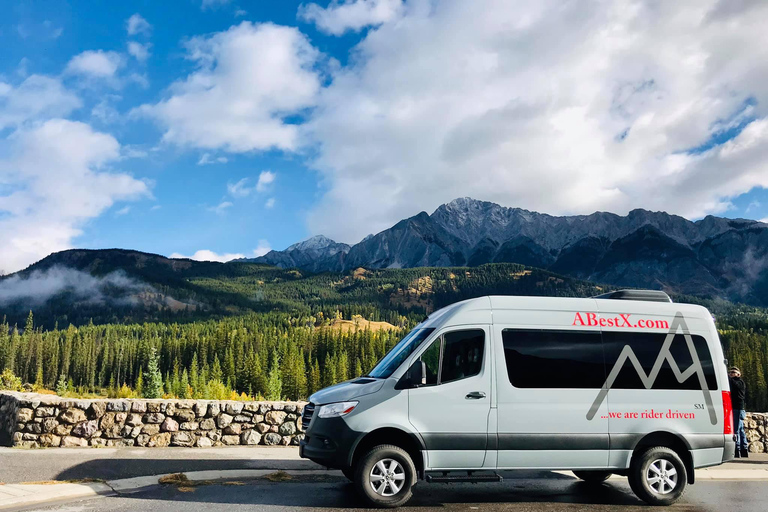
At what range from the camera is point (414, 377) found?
8.59 meters

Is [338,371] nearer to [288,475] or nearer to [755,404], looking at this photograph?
[755,404]

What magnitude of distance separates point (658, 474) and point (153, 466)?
919 centimetres

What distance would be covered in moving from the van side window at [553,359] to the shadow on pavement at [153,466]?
16.0 feet

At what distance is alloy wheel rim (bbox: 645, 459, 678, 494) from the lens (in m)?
9.28

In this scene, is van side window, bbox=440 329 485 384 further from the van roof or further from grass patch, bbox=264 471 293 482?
grass patch, bbox=264 471 293 482

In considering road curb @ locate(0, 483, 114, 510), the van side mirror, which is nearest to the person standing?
the van side mirror

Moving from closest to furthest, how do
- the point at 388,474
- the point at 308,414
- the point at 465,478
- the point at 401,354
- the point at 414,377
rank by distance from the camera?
the point at 388,474 < the point at 414,377 < the point at 465,478 < the point at 401,354 < the point at 308,414

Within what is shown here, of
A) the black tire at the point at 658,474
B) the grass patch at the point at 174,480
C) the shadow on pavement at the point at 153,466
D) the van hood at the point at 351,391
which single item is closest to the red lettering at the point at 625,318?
the black tire at the point at 658,474

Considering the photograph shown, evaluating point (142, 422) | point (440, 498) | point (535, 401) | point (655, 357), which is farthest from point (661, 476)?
point (142, 422)

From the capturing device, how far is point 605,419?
9258mm

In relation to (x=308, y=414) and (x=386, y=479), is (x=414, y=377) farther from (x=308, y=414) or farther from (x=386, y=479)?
(x=308, y=414)

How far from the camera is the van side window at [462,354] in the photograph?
893 centimetres

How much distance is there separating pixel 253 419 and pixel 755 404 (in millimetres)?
113065

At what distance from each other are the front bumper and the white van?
2cm
